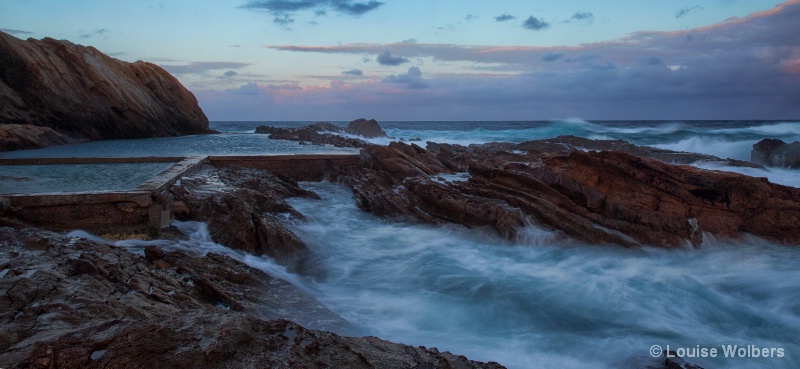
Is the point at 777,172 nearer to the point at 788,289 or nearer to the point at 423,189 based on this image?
the point at 788,289

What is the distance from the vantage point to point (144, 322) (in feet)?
8.95

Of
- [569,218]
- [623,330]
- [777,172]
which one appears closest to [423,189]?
[569,218]

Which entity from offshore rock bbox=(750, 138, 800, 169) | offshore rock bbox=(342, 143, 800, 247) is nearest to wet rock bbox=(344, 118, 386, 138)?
offshore rock bbox=(750, 138, 800, 169)

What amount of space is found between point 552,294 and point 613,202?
2.85 metres

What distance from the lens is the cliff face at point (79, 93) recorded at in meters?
20.5

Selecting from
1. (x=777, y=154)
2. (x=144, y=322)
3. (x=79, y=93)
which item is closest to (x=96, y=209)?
(x=144, y=322)

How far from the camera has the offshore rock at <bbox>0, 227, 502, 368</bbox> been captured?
248 centimetres

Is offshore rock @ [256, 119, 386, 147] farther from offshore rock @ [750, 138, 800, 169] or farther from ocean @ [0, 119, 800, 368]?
ocean @ [0, 119, 800, 368]

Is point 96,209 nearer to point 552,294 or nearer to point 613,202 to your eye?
point 552,294

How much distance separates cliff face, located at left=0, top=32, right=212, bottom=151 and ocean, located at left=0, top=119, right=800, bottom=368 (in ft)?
58.8

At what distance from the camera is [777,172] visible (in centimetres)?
1620

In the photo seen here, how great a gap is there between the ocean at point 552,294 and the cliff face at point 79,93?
17.9m

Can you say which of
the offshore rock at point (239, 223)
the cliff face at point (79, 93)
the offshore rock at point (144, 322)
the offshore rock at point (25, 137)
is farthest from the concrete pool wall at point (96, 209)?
the cliff face at point (79, 93)

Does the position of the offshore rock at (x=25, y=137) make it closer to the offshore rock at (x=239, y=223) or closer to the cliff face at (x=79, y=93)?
the cliff face at (x=79, y=93)
